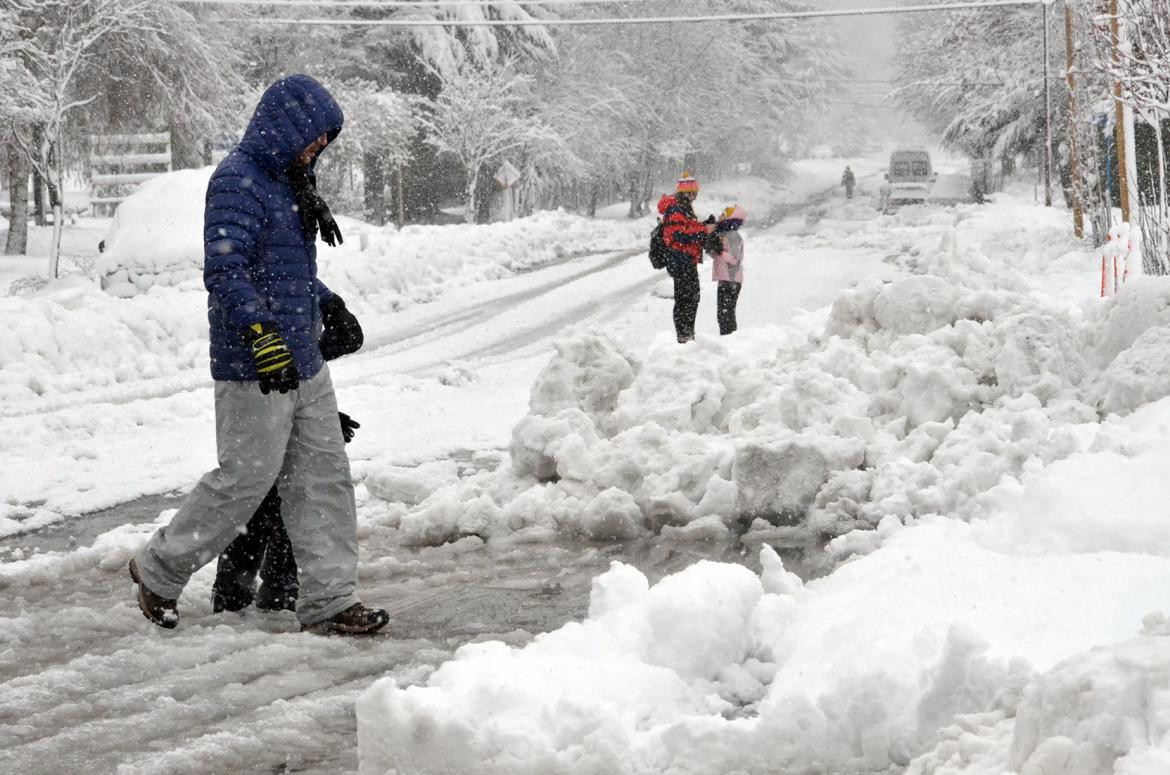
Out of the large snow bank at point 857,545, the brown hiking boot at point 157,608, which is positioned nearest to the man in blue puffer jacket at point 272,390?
the brown hiking boot at point 157,608

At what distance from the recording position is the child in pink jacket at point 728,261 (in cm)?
1225

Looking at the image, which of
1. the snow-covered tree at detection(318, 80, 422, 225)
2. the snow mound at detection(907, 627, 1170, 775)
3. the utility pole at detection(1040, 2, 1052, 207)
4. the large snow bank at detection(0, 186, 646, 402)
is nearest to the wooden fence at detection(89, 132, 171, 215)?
the large snow bank at detection(0, 186, 646, 402)

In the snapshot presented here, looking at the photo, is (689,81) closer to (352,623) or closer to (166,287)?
(166,287)

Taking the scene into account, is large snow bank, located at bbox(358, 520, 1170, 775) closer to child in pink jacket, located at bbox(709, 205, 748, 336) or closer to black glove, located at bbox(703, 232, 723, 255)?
black glove, located at bbox(703, 232, 723, 255)

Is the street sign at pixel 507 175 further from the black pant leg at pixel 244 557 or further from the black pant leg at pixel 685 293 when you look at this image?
the black pant leg at pixel 244 557

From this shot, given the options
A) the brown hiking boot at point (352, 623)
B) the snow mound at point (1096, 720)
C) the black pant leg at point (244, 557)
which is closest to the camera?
the snow mound at point (1096, 720)

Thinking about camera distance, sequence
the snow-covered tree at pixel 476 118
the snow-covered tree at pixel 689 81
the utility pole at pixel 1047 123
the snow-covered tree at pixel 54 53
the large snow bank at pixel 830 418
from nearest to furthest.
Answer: the large snow bank at pixel 830 418 → the snow-covered tree at pixel 54 53 → the utility pole at pixel 1047 123 → the snow-covered tree at pixel 476 118 → the snow-covered tree at pixel 689 81

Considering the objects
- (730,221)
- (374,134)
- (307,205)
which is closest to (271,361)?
(307,205)

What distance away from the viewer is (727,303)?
1274 centimetres

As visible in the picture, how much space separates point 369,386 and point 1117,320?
252 inches

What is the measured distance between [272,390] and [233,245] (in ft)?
1.68

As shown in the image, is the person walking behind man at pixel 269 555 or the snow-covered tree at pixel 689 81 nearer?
the person walking behind man at pixel 269 555

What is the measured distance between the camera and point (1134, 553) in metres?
4.34

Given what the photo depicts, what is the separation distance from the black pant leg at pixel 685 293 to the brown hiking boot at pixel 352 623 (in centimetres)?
734
